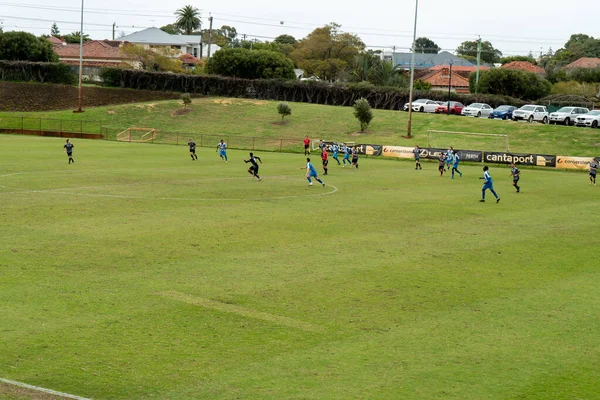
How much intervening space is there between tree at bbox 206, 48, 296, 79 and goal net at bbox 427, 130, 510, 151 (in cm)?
3734

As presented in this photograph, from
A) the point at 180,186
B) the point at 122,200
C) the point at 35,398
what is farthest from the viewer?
the point at 180,186

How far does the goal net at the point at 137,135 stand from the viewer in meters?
80.1

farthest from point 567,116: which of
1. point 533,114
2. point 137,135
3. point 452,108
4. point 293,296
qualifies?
point 293,296

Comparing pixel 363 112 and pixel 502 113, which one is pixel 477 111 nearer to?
pixel 502 113

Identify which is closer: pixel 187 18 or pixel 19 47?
pixel 19 47

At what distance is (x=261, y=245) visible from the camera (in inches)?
925

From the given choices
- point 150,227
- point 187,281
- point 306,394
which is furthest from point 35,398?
point 150,227

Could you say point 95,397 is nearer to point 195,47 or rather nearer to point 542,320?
point 542,320

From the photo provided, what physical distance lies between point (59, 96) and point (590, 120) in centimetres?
6689

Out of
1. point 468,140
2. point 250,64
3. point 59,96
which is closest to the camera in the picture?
point 468,140

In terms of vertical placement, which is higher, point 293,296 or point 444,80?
point 444,80

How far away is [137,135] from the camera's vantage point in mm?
83000

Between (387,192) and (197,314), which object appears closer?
(197,314)

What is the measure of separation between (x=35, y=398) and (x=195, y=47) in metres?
177
